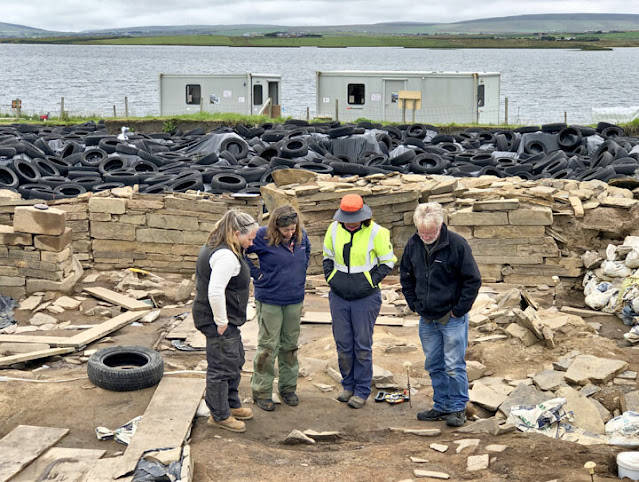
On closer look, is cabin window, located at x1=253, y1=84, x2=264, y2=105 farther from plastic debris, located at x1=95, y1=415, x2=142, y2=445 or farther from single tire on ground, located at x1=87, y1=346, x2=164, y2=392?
plastic debris, located at x1=95, y1=415, x2=142, y2=445

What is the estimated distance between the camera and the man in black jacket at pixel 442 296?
6949 mm

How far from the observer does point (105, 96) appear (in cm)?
6931

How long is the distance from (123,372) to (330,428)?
207 cm

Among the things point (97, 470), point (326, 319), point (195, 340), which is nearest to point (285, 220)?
point (97, 470)

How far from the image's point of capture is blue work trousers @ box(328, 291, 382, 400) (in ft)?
Answer: 24.9

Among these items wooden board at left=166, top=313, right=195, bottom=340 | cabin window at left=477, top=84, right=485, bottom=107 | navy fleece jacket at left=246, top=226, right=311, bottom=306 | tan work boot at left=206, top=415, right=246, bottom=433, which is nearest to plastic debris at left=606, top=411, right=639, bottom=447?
navy fleece jacket at left=246, top=226, right=311, bottom=306

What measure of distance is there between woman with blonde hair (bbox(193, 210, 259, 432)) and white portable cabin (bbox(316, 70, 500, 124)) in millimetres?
23549

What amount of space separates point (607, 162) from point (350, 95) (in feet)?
50.1

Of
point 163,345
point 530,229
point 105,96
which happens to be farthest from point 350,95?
point 105,96

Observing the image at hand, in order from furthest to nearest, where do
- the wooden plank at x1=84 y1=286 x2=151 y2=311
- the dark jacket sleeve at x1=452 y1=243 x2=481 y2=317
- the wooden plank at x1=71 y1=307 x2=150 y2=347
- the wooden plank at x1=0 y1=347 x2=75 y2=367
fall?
the wooden plank at x1=84 y1=286 x2=151 y2=311
the wooden plank at x1=71 y1=307 x2=150 y2=347
the wooden plank at x1=0 y1=347 x2=75 y2=367
the dark jacket sleeve at x1=452 y1=243 x2=481 y2=317

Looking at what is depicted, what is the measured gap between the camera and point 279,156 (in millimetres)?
18766

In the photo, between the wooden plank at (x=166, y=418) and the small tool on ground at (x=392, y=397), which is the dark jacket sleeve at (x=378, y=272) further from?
the wooden plank at (x=166, y=418)

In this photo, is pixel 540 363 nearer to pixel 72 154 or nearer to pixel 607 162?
pixel 607 162

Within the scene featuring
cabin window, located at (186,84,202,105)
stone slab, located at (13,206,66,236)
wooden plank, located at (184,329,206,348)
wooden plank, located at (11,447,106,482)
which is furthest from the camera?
cabin window, located at (186,84,202,105)
